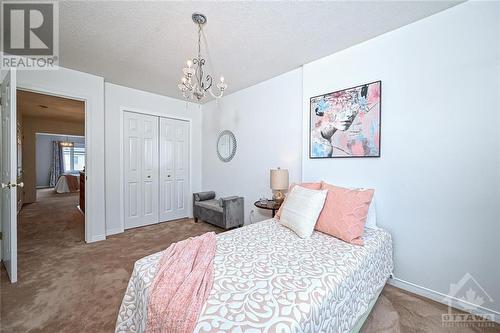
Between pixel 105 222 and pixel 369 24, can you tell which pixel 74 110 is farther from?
pixel 369 24

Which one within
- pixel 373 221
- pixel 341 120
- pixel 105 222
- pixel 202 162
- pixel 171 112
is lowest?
pixel 105 222

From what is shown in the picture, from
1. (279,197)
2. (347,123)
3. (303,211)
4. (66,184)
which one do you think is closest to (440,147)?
(347,123)

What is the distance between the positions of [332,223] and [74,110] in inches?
253

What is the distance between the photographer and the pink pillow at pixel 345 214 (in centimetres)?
163

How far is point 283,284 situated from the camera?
105 centimetres

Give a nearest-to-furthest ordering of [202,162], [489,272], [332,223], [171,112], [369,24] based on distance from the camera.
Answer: [489,272] < [332,223] < [369,24] < [171,112] < [202,162]

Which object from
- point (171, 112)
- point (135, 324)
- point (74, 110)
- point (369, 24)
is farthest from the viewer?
point (74, 110)

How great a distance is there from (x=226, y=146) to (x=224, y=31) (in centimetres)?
211

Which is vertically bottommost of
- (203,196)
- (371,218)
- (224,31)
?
(203,196)

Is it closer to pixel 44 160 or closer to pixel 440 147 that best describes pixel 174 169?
pixel 440 147

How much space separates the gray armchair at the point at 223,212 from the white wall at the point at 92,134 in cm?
152

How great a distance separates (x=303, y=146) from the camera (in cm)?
260

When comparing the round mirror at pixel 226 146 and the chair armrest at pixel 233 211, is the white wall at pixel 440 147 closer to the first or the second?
the chair armrest at pixel 233 211

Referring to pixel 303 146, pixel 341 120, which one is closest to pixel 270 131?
pixel 303 146
